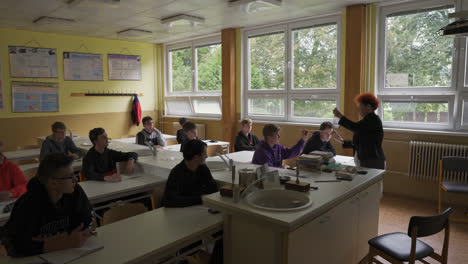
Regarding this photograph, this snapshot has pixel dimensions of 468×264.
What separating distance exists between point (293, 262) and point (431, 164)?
135 inches

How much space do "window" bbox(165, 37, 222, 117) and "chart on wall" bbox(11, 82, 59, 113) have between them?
2.71 m

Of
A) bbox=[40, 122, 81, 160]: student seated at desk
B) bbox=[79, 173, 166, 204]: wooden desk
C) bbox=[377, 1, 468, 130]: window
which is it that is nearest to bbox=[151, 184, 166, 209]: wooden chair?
bbox=[79, 173, 166, 204]: wooden desk

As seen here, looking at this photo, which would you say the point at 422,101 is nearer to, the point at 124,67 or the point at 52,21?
the point at 52,21

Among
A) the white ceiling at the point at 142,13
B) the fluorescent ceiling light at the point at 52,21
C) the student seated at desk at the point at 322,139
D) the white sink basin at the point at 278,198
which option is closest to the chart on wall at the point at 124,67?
the white ceiling at the point at 142,13

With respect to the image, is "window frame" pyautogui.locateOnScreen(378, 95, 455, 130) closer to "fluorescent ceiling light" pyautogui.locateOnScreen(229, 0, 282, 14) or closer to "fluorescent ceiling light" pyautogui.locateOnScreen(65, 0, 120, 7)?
"fluorescent ceiling light" pyautogui.locateOnScreen(229, 0, 282, 14)

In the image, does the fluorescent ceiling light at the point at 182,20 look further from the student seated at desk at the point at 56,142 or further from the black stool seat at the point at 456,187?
the black stool seat at the point at 456,187

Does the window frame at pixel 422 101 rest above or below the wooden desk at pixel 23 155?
above

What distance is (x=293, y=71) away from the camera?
5887mm

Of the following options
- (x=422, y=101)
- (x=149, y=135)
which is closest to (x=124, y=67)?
(x=149, y=135)

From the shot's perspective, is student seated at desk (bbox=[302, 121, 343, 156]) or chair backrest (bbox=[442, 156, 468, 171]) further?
student seated at desk (bbox=[302, 121, 343, 156])

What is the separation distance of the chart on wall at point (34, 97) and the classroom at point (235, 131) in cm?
3

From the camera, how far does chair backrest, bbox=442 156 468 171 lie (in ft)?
12.4

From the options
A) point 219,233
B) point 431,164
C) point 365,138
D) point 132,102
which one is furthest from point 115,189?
point 132,102

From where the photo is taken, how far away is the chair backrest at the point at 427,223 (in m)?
1.85
